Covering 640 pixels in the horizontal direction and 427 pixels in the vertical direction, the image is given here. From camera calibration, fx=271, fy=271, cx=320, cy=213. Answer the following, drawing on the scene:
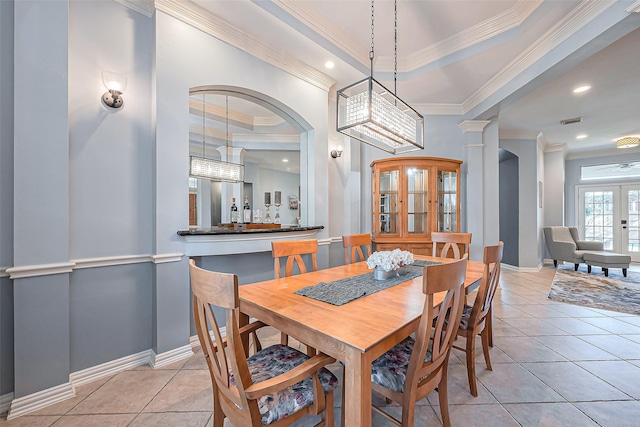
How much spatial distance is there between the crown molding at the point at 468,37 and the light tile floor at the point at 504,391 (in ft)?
9.87

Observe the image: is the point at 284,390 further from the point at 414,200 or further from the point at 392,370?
the point at 414,200

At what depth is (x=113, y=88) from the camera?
2.00 metres

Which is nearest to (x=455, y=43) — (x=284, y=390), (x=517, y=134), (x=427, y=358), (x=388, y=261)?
(x=388, y=261)

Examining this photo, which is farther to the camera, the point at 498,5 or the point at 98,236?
the point at 498,5

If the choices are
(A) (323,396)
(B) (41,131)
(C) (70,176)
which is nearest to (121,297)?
(C) (70,176)

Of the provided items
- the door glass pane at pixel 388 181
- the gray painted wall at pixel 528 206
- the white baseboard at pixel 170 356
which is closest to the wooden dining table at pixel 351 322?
the white baseboard at pixel 170 356

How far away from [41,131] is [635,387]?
425 centimetres

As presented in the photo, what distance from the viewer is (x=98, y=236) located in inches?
77.9

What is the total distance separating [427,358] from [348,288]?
543 millimetres

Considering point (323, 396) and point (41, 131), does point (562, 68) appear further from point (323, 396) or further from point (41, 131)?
point (41, 131)

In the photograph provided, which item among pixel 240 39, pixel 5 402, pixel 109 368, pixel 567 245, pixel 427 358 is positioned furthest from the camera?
pixel 567 245

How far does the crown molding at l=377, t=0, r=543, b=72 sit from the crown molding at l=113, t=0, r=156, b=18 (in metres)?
2.35

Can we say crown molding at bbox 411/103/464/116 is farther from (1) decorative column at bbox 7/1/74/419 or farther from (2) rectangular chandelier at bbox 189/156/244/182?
(1) decorative column at bbox 7/1/74/419

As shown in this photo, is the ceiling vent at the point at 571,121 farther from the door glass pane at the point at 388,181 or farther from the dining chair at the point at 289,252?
the dining chair at the point at 289,252
